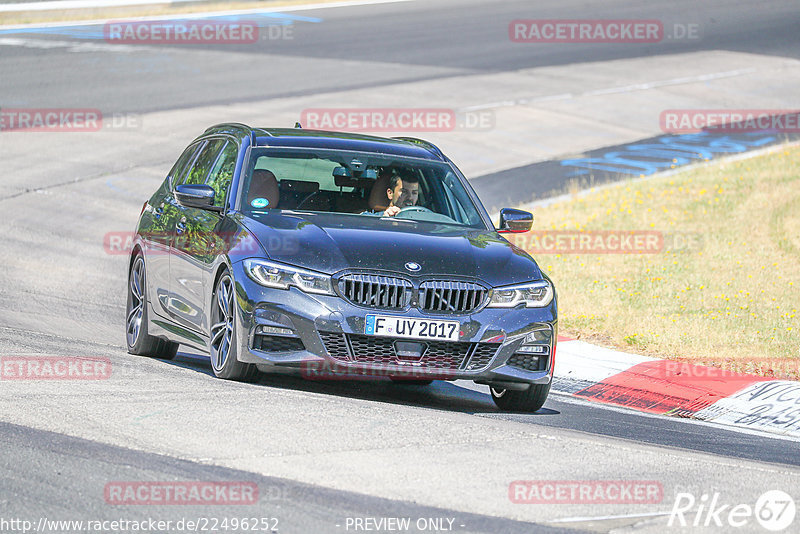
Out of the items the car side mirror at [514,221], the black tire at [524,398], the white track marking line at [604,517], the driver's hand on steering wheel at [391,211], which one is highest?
the driver's hand on steering wheel at [391,211]

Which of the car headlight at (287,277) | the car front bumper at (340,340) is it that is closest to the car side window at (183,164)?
the car front bumper at (340,340)

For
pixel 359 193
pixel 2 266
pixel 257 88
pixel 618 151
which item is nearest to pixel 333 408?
pixel 359 193

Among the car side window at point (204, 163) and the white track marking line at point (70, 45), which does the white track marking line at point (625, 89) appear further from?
the car side window at point (204, 163)

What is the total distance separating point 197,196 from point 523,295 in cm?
228

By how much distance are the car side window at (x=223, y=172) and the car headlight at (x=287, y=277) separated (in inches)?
50.2

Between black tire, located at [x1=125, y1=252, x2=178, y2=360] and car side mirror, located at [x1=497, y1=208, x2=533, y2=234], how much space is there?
2774 millimetres

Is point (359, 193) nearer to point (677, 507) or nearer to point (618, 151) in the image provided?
point (677, 507)

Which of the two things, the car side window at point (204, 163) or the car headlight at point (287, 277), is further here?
the car side window at point (204, 163)

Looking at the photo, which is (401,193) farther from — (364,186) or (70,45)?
(70,45)

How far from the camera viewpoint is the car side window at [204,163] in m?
10.2

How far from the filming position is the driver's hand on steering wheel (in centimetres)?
952

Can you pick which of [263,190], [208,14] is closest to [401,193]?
[263,190]

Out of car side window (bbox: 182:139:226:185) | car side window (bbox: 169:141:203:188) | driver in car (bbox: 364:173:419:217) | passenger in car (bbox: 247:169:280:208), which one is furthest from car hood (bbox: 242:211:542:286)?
car side window (bbox: 169:141:203:188)

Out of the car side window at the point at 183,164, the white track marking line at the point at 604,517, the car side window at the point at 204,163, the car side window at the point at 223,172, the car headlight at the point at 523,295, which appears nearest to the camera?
the white track marking line at the point at 604,517
